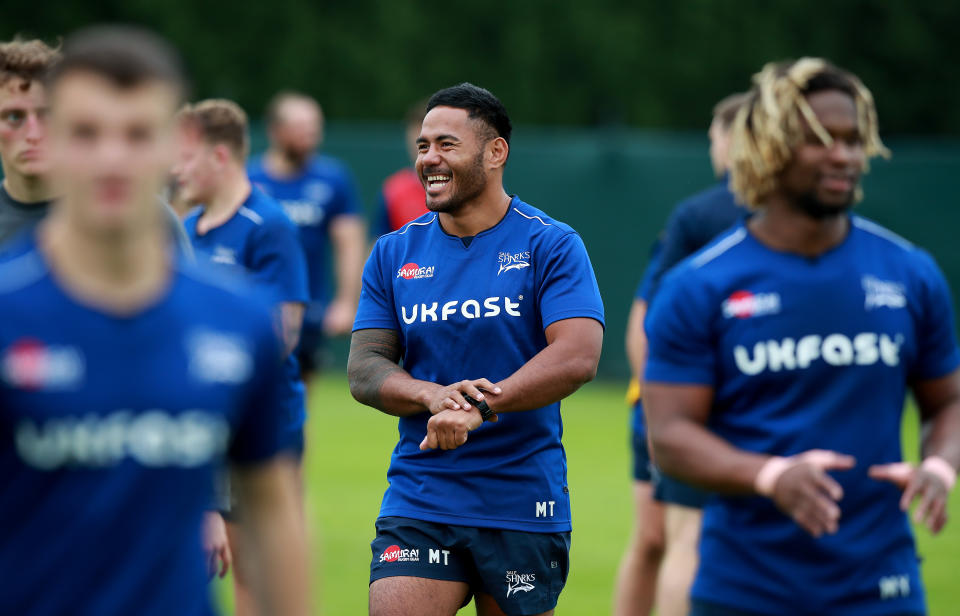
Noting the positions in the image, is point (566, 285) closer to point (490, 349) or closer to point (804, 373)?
point (490, 349)

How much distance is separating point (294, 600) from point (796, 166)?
1836 mm

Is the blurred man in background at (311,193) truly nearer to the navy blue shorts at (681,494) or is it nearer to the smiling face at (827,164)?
the navy blue shorts at (681,494)

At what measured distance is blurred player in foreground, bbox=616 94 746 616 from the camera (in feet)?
20.6

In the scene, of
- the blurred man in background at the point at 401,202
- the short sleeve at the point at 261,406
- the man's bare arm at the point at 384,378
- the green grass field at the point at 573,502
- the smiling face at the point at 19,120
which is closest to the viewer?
the short sleeve at the point at 261,406

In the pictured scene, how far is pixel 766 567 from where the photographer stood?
3771mm

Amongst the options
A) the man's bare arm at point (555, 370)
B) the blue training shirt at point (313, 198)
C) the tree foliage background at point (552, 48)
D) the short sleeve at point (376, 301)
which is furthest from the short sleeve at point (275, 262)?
the tree foliage background at point (552, 48)

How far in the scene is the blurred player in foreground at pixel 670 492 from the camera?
6.28 metres

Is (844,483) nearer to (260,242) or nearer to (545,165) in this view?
(260,242)

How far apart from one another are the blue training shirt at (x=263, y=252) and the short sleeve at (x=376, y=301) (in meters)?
1.45

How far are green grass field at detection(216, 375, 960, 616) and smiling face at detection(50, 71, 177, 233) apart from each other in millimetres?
5347

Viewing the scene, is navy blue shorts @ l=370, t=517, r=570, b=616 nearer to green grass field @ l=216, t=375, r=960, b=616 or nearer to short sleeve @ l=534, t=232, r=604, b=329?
short sleeve @ l=534, t=232, r=604, b=329

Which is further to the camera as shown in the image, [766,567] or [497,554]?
[497,554]

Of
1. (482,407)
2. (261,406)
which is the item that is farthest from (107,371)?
(482,407)

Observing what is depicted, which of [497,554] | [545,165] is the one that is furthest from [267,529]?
[545,165]
